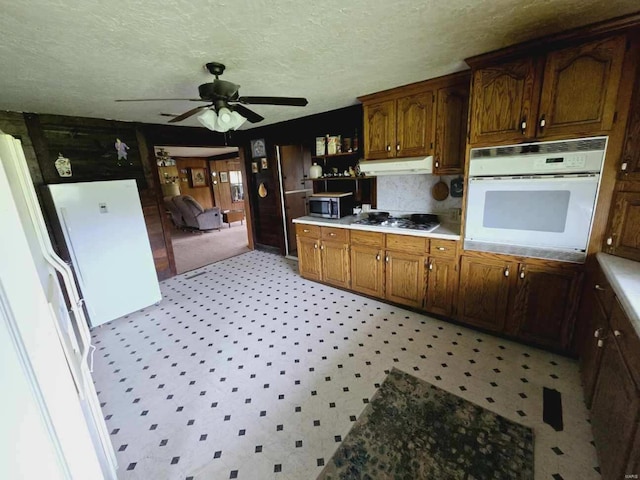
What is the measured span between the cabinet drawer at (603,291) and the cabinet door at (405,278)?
3.93 feet

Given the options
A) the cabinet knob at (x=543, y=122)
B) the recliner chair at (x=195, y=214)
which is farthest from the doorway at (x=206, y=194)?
the cabinet knob at (x=543, y=122)

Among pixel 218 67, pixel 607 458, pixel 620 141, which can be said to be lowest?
pixel 607 458

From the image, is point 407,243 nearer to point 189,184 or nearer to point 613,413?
point 613,413

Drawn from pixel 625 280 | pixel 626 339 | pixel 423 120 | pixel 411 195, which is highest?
pixel 423 120

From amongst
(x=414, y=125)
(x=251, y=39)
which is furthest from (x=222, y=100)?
(x=414, y=125)

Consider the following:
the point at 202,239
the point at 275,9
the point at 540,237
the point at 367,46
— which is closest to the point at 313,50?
the point at 367,46

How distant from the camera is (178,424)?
1.72 meters

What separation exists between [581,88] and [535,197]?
0.72 meters

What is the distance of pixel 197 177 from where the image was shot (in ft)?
30.9

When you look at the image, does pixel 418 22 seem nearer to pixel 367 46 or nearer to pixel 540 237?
pixel 367 46

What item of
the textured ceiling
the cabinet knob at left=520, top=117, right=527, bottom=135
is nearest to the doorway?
the textured ceiling

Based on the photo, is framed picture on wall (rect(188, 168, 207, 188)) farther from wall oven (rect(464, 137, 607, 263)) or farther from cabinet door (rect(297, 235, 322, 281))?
wall oven (rect(464, 137, 607, 263))

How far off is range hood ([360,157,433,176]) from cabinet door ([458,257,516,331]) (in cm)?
95

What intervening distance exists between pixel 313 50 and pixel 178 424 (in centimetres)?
257
